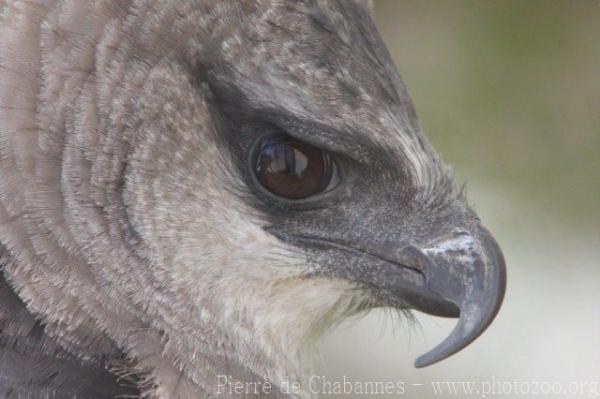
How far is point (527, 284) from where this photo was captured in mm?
5172

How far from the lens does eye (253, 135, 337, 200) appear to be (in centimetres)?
216

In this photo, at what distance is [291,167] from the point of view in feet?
7.14

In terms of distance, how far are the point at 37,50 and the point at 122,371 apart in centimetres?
65

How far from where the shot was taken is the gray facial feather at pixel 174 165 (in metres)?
2.02

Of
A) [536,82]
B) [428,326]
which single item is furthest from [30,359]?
[536,82]

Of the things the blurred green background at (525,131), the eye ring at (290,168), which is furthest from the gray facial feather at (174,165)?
the blurred green background at (525,131)

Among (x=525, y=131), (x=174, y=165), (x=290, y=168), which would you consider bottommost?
(x=174, y=165)

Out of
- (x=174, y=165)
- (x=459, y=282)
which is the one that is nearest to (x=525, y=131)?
(x=459, y=282)

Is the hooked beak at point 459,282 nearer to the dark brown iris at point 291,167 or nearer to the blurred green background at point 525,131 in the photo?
the dark brown iris at point 291,167

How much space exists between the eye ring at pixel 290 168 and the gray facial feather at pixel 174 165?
0.11 feet

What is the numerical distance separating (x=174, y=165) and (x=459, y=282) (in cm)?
62

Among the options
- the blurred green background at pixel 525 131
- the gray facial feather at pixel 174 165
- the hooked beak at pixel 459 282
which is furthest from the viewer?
the blurred green background at pixel 525 131

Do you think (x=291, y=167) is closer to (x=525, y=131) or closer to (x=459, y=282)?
(x=459, y=282)

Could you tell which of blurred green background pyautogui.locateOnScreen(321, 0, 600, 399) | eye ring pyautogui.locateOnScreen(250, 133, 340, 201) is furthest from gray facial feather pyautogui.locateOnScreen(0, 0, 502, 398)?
blurred green background pyautogui.locateOnScreen(321, 0, 600, 399)
